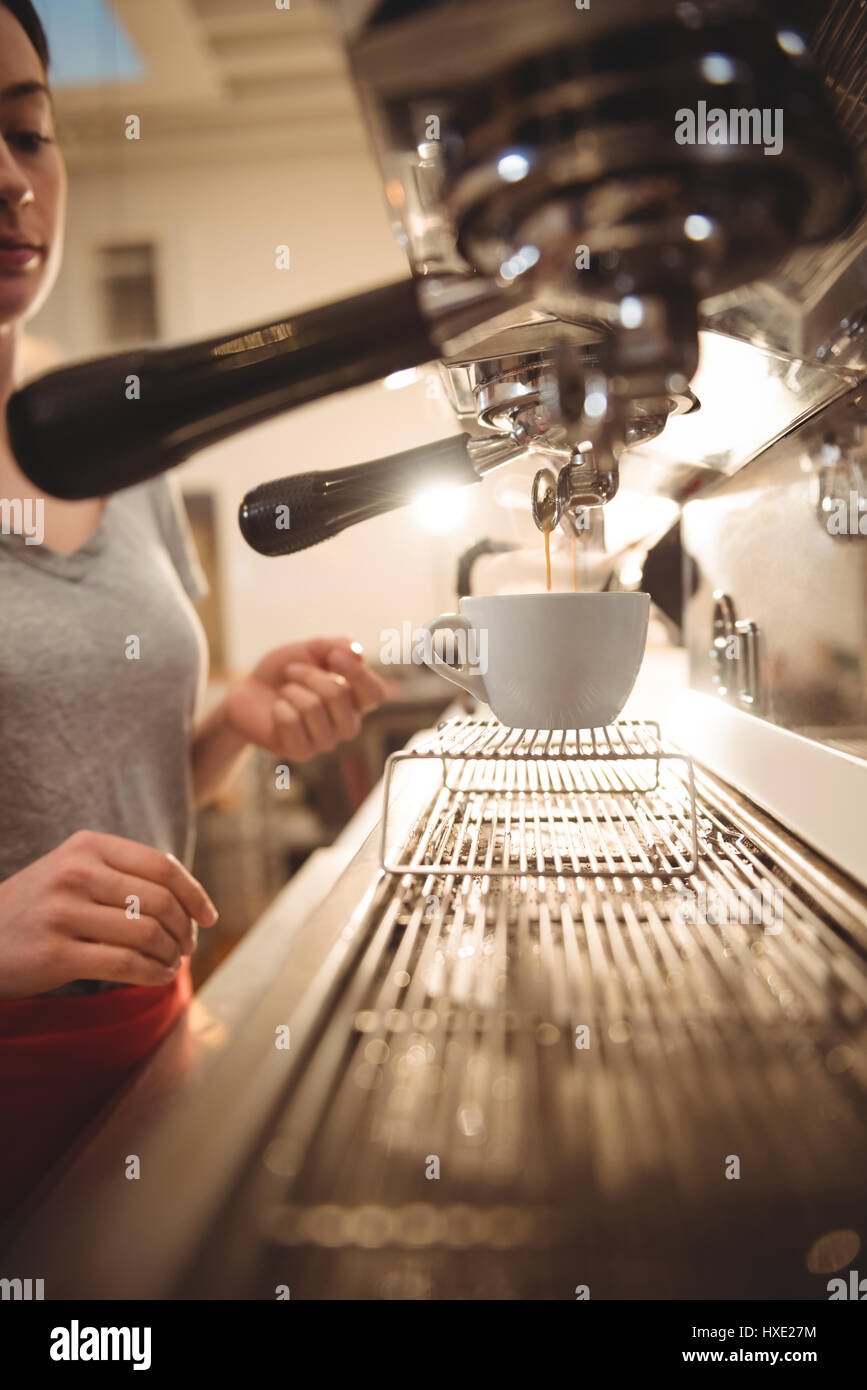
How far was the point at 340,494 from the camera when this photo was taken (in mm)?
346

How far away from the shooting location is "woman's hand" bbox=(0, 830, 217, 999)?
0.34 m

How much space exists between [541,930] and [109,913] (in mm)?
174

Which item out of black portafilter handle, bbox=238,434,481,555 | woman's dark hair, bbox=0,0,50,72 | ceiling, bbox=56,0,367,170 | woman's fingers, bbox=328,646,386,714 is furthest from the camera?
ceiling, bbox=56,0,367,170

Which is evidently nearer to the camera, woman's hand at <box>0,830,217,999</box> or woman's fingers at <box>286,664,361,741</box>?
woman's hand at <box>0,830,217,999</box>

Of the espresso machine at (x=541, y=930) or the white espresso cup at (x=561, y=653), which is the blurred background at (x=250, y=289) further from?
the espresso machine at (x=541, y=930)

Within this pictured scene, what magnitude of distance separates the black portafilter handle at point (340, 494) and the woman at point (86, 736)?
0.18ft

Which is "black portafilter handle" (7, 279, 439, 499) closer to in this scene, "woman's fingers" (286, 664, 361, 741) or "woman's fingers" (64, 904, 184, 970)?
"woman's fingers" (64, 904, 184, 970)

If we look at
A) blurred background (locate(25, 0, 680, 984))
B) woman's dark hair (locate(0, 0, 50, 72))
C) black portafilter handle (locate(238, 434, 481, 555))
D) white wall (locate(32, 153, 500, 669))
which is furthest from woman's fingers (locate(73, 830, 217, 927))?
white wall (locate(32, 153, 500, 669))

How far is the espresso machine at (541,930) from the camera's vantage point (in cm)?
18

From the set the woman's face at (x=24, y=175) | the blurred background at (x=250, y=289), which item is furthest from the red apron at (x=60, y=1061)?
the blurred background at (x=250, y=289)

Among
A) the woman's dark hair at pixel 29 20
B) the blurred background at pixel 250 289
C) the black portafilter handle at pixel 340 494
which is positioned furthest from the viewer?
the blurred background at pixel 250 289

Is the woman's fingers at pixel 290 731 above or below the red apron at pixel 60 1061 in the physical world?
above

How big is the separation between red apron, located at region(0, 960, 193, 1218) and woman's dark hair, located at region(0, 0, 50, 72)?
0.51 m
